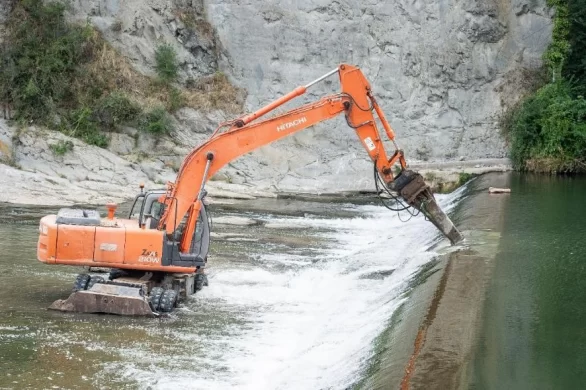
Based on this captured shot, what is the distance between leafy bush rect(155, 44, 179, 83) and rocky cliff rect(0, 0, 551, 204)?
2.72 feet

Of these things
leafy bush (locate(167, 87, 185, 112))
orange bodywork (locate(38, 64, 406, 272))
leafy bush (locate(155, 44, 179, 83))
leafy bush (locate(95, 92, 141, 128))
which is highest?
leafy bush (locate(155, 44, 179, 83))

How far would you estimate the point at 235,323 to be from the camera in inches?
527

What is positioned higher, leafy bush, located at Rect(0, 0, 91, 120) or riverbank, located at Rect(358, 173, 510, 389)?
leafy bush, located at Rect(0, 0, 91, 120)

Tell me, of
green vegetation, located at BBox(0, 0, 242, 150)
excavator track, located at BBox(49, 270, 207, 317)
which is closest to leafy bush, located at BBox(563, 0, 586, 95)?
green vegetation, located at BBox(0, 0, 242, 150)

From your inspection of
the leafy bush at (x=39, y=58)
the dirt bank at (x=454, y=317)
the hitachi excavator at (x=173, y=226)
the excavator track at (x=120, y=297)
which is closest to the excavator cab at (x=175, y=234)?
the hitachi excavator at (x=173, y=226)

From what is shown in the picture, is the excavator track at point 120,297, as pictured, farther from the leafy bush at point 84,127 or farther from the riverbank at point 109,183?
the leafy bush at point 84,127

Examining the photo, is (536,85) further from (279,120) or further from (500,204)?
(279,120)

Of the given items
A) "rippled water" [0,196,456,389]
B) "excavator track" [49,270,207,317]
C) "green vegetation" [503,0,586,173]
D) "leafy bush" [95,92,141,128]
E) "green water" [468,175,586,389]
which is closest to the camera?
"green water" [468,175,586,389]

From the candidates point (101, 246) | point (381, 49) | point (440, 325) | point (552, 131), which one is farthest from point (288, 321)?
point (381, 49)

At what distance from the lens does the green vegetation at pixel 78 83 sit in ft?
110

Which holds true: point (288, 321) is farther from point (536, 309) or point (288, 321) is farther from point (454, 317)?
point (536, 309)

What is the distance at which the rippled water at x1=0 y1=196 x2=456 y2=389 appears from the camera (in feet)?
34.5

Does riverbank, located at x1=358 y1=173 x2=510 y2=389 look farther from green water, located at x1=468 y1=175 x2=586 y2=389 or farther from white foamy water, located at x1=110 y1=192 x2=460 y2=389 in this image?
white foamy water, located at x1=110 y1=192 x2=460 y2=389

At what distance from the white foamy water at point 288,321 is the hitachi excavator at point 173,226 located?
0.77 metres
